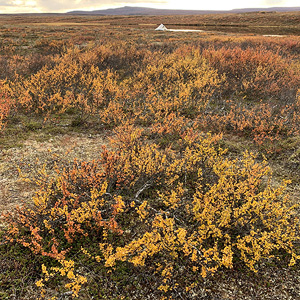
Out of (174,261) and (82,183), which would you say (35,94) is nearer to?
(82,183)

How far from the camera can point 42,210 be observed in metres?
4.91

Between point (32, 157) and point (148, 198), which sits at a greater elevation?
point (32, 157)

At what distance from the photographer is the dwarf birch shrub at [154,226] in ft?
13.4

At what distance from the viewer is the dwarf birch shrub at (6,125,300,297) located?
160 inches

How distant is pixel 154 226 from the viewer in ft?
15.5

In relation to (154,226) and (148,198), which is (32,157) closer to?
(148,198)

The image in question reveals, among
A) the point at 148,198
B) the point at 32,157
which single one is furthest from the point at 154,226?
the point at 32,157

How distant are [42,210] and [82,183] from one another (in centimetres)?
113

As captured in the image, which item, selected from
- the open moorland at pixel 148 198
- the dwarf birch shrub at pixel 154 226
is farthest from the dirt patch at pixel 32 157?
the dwarf birch shrub at pixel 154 226

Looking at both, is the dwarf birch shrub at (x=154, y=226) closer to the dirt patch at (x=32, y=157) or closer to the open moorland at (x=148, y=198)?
the open moorland at (x=148, y=198)

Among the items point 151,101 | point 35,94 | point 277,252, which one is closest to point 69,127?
point 35,94

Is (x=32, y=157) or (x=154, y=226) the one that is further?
(x=32, y=157)

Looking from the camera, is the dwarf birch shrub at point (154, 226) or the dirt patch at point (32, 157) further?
the dirt patch at point (32, 157)

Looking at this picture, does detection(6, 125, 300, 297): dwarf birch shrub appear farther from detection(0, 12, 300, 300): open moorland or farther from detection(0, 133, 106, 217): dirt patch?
detection(0, 133, 106, 217): dirt patch
